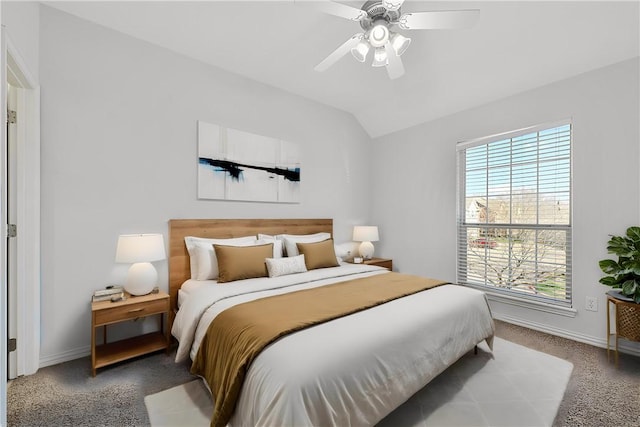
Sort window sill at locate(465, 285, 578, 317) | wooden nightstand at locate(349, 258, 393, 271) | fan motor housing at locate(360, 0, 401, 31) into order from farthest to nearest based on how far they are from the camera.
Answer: wooden nightstand at locate(349, 258, 393, 271) → window sill at locate(465, 285, 578, 317) → fan motor housing at locate(360, 0, 401, 31)

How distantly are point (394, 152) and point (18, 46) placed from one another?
402 cm

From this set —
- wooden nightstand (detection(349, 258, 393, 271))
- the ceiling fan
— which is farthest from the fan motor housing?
wooden nightstand (detection(349, 258, 393, 271))

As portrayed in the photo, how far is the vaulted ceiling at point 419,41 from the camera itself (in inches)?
92.4

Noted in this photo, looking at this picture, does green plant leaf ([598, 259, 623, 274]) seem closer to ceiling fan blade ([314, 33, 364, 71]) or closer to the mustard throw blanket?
the mustard throw blanket

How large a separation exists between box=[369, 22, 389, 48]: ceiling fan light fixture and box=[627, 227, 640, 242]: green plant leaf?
2.45 metres

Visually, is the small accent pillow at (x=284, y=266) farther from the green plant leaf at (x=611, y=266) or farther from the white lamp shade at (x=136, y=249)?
the green plant leaf at (x=611, y=266)

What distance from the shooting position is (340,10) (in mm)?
1881

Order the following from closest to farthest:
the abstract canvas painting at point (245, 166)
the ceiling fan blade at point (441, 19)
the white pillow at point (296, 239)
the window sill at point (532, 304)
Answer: the ceiling fan blade at point (441, 19)
the window sill at point (532, 304)
the abstract canvas painting at point (245, 166)
the white pillow at point (296, 239)

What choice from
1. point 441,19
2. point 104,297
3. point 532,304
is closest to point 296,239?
point 104,297

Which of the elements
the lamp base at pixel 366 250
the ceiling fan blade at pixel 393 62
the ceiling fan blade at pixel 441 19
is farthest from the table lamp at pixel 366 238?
the ceiling fan blade at pixel 441 19

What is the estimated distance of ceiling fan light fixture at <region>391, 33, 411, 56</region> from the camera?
2092 mm

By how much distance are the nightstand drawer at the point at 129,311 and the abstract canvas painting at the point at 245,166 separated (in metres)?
1.14

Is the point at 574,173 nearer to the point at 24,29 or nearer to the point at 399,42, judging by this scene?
the point at 399,42

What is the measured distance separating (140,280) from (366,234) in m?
2.81
